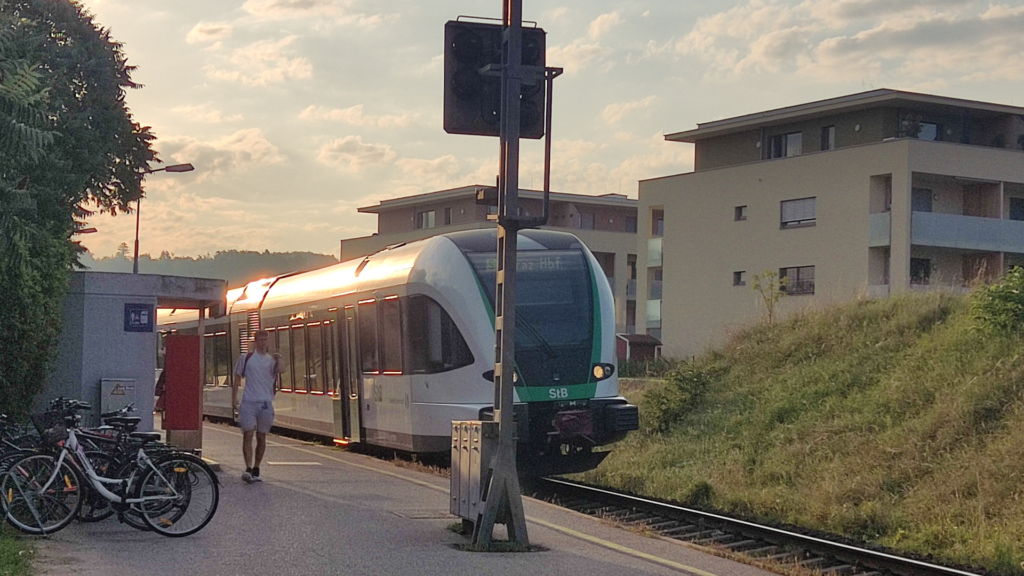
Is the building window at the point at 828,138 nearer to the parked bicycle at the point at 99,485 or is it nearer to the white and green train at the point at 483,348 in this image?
the white and green train at the point at 483,348

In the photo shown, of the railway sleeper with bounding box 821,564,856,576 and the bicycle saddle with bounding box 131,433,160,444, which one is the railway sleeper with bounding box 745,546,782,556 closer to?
the railway sleeper with bounding box 821,564,856,576

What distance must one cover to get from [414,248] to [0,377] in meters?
5.95

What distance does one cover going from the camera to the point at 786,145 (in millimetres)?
51125

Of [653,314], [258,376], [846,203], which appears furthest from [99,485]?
[653,314]

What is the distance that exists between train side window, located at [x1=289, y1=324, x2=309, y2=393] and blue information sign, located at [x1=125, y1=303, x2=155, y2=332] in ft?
21.1

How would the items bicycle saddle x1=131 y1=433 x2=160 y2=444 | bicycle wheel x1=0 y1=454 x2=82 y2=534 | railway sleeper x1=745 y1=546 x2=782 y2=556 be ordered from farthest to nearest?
railway sleeper x1=745 y1=546 x2=782 y2=556
bicycle saddle x1=131 y1=433 x2=160 y2=444
bicycle wheel x1=0 y1=454 x2=82 y2=534

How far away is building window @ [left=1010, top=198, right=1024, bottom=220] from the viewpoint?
48219 millimetres

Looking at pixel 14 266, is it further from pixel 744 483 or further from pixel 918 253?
pixel 918 253

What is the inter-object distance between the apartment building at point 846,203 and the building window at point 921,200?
0.16 feet

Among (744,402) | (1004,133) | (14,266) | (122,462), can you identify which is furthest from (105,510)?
(1004,133)

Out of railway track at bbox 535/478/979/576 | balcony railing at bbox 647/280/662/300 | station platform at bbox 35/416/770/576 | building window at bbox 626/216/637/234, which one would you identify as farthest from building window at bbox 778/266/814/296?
station platform at bbox 35/416/770/576

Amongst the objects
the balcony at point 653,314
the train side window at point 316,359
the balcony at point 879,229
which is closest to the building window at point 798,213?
the balcony at point 879,229

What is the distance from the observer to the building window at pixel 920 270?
1786 inches

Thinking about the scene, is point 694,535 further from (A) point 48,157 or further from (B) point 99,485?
(A) point 48,157
